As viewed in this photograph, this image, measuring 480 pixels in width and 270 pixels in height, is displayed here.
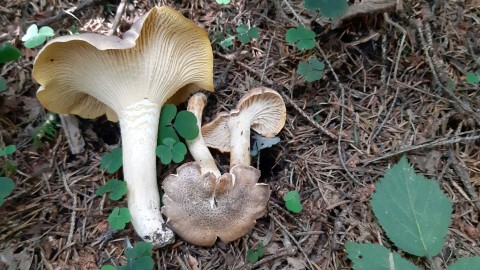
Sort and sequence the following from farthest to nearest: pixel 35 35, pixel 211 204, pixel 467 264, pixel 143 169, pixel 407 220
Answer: pixel 35 35, pixel 143 169, pixel 211 204, pixel 407 220, pixel 467 264

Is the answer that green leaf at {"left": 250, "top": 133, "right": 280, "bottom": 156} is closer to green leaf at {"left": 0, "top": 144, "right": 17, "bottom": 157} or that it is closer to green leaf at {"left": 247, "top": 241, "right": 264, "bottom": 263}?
green leaf at {"left": 247, "top": 241, "right": 264, "bottom": 263}

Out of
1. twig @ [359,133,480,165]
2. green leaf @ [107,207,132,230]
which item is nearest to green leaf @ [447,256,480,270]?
twig @ [359,133,480,165]

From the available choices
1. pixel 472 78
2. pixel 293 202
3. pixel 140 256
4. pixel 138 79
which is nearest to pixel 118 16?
pixel 138 79

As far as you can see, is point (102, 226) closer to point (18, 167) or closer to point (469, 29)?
point (18, 167)

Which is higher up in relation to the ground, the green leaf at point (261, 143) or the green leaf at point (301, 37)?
the green leaf at point (301, 37)

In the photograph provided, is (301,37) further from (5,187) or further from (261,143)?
(5,187)

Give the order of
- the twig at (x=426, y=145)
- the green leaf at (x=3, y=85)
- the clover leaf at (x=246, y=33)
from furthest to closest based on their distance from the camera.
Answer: the clover leaf at (x=246, y=33) < the green leaf at (x=3, y=85) < the twig at (x=426, y=145)

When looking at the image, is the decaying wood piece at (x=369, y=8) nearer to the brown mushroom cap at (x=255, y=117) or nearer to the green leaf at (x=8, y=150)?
the brown mushroom cap at (x=255, y=117)

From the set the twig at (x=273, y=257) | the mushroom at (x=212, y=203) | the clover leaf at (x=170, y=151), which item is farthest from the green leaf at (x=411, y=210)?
the clover leaf at (x=170, y=151)
